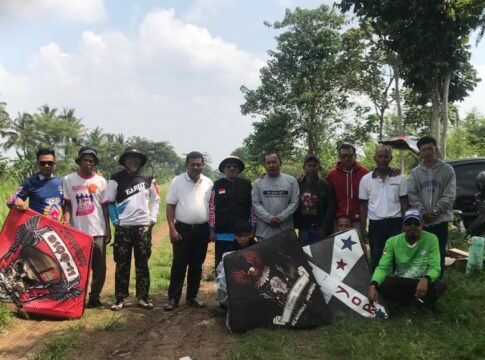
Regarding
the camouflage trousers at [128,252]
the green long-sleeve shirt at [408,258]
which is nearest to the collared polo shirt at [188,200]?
the camouflage trousers at [128,252]

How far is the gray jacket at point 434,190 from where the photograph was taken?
16.4 ft

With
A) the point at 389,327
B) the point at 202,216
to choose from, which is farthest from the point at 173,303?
the point at 389,327

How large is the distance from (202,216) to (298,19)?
2853cm

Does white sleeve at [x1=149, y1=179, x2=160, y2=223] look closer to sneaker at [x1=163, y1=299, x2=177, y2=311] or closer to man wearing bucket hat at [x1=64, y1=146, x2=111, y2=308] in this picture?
man wearing bucket hat at [x1=64, y1=146, x2=111, y2=308]

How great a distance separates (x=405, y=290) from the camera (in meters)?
4.66

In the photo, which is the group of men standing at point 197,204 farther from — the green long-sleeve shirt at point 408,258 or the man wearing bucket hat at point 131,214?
the green long-sleeve shirt at point 408,258

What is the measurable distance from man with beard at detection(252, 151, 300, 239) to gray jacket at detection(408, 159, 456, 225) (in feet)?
4.32

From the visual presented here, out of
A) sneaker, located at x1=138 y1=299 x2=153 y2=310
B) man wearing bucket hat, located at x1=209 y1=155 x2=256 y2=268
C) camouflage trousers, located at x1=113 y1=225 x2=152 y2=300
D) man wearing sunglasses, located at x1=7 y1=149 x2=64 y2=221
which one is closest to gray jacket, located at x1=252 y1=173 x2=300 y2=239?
man wearing bucket hat, located at x1=209 y1=155 x2=256 y2=268

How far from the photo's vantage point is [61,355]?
4.01 metres

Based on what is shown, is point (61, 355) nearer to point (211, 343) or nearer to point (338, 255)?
point (211, 343)

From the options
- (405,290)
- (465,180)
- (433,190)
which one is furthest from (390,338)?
(465,180)

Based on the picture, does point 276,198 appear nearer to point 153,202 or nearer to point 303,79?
point 153,202

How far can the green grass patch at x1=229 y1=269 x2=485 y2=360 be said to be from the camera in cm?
386

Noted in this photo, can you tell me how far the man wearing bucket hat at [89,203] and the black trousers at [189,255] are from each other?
91 centimetres
